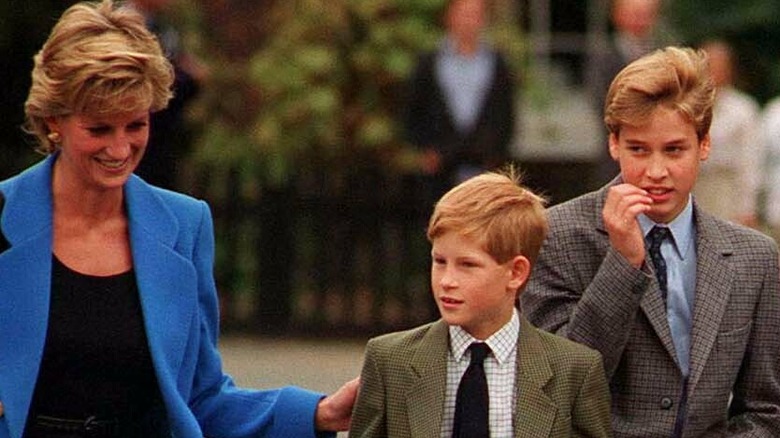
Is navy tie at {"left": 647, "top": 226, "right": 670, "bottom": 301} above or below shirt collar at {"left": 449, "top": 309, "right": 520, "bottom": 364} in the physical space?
above

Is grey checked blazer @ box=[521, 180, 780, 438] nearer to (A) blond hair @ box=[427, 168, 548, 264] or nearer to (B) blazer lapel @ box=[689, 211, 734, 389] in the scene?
(B) blazer lapel @ box=[689, 211, 734, 389]

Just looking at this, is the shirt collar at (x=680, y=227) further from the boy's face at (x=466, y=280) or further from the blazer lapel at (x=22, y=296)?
the blazer lapel at (x=22, y=296)

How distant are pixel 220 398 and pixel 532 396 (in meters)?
0.99

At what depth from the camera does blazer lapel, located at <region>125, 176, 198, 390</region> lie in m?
5.75

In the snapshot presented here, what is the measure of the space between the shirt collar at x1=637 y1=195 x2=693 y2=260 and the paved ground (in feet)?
19.9

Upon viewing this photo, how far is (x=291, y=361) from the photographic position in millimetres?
13523

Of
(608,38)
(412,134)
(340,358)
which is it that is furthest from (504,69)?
(608,38)

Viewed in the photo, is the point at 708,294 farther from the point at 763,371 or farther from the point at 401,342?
the point at 401,342

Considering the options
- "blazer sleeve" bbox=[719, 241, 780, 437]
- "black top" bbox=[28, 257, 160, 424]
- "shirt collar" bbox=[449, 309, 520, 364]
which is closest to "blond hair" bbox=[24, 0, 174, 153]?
"black top" bbox=[28, 257, 160, 424]

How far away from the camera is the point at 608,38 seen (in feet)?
61.7

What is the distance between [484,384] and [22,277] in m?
1.12

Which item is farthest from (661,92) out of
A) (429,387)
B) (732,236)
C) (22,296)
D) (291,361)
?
(291,361)

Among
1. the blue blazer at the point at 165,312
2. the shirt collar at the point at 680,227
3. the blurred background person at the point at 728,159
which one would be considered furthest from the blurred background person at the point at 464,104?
the shirt collar at the point at 680,227

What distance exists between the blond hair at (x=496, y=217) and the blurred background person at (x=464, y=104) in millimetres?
7625
